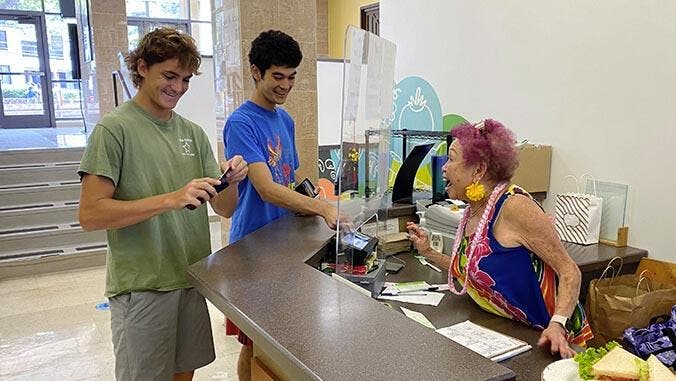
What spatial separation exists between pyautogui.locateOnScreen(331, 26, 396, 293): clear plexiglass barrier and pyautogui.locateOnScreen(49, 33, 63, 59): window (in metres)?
10.4

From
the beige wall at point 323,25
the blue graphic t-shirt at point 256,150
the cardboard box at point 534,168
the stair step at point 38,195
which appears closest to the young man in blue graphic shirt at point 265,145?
the blue graphic t-shirt at point 256,150

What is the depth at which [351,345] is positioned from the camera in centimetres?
103

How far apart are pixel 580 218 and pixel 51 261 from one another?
4.46 m

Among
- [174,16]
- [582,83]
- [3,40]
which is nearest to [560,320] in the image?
[582,83]

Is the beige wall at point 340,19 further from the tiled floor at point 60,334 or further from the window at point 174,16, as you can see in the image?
the tiled floor at point 60,334

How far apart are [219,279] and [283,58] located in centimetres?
92

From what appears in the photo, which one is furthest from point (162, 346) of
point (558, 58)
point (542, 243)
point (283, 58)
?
point (558, 58)

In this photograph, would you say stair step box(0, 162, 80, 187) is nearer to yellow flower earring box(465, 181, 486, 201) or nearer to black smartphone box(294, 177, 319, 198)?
black smartphone box(294, 177, 319, 198)

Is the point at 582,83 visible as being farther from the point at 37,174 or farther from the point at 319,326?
the point at 37,174

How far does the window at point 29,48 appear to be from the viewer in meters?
10.3

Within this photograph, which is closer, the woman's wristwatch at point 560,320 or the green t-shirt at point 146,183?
the woman's wristwatch at point 560,320

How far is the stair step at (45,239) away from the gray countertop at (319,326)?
429 centimetres

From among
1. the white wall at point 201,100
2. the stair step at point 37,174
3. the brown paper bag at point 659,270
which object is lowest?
the brown paper bag at point 659,270

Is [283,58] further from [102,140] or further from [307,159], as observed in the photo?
[307,159]
